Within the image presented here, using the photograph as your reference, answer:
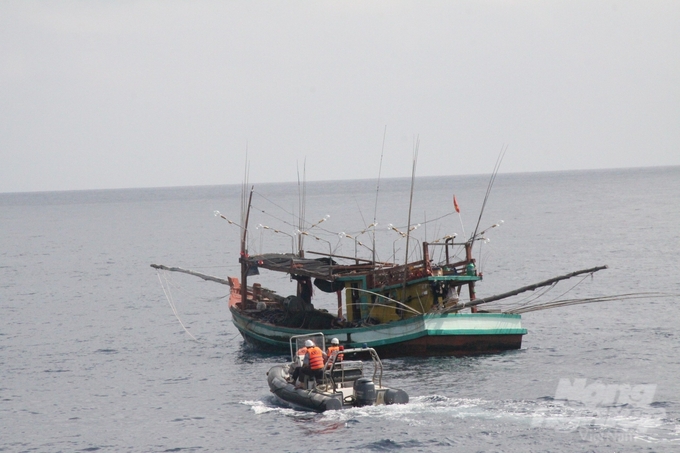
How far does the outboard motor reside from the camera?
2855 cm

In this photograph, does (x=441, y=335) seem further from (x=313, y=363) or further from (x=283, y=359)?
(x=313, y=363)

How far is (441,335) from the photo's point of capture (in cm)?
3634

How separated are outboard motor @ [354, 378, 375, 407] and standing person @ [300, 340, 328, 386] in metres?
1.56

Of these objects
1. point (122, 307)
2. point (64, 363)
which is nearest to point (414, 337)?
point (64, 363)

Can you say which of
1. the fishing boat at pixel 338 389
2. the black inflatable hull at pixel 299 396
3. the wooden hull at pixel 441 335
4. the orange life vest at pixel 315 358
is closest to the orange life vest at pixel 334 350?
the fishing boat at pixel 338 389

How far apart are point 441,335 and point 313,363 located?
843cm

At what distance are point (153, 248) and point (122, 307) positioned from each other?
5520 cm

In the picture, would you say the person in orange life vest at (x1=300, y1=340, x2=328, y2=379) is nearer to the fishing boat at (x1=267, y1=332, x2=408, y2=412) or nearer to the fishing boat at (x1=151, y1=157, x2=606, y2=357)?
the fishing boat at (x1=267, y1=332, x2=408, y2=412)

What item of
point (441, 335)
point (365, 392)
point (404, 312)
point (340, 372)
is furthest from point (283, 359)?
point (365, 392)

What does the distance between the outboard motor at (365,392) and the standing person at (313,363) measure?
5.11 feet

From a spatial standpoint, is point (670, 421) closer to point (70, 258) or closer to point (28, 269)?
point (28, 269)

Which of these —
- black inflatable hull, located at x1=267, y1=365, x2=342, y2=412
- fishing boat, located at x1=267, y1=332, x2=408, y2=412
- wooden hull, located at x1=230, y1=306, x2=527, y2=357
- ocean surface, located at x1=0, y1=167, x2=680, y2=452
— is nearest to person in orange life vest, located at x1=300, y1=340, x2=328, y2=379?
fishing boat, located at x1=267, y1=332, x2=408, y2=412

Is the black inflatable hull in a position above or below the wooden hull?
below

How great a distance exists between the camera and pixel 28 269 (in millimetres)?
92750
